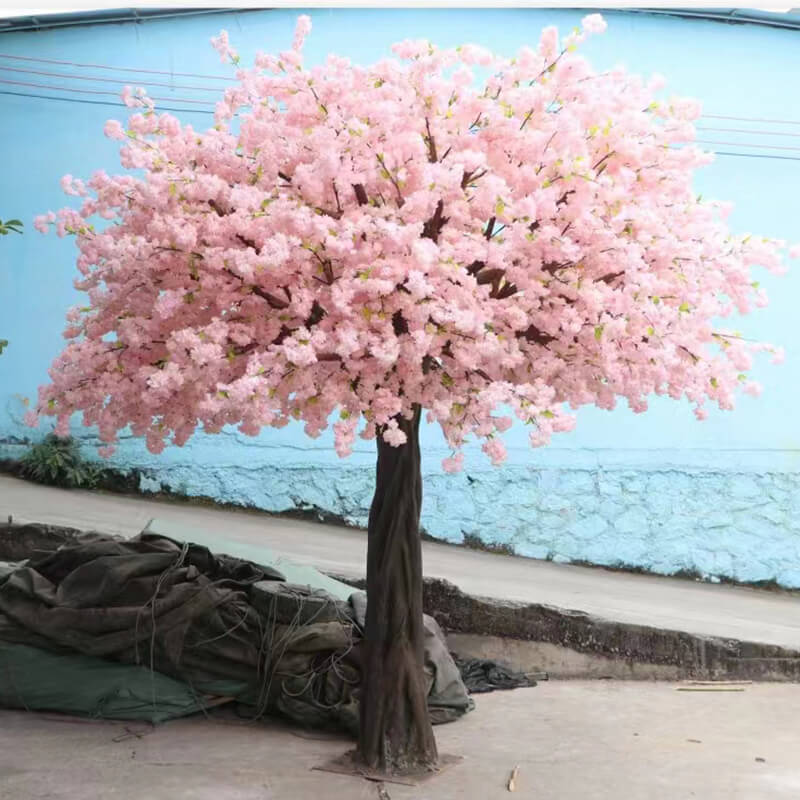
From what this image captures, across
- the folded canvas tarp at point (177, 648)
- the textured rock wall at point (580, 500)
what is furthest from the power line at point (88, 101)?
the folded canvas tarp at point (177, 648)

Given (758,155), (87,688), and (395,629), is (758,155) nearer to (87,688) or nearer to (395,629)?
(395,629)

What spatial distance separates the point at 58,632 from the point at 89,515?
10.7 ft

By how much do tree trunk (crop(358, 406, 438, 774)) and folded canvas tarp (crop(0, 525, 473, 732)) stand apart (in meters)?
0.55

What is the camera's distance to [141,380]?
4309 millimetres

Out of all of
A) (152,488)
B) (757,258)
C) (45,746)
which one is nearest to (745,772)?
(757,258)

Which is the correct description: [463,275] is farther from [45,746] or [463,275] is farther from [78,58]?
[78,58]

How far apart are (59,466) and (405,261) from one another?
6772 millimetres

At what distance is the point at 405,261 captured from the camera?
391cm

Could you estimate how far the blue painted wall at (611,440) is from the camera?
9164mm

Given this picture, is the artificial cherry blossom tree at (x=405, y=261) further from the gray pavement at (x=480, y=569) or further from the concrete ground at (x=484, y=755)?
the gray pavement at (x=480, y=569)

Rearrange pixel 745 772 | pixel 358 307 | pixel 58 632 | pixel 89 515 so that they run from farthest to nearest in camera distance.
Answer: pixel 89 515 < pixel 58 632 < pixel 745 772 < pixel 358 307

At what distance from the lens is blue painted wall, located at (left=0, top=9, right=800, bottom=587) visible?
9.16 m

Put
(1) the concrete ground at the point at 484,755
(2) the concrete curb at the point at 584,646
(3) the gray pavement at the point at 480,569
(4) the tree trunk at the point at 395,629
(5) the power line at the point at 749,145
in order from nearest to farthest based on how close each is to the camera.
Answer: (1) the concrete ground at the point at 484,755 < (4) the tree trunk at the point at 395,629 < (2) the concrete curb at the point at 584,646 < (3) the gray pavement at the point at 480,569 < (5) the power line at the point at 749,145

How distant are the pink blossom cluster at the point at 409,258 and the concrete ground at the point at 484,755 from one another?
4.36 feet
